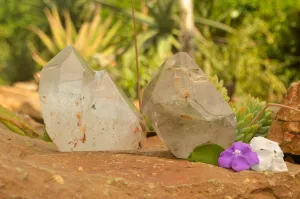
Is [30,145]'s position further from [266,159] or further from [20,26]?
[20,26]

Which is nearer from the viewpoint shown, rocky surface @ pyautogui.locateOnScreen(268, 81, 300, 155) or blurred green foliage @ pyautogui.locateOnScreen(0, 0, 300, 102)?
rocky surface @ pyautogui.locateOnScreen(268, 81, 300, 155)

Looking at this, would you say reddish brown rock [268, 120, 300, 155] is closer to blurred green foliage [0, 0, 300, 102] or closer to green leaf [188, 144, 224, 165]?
green leaf [188, 144, 224, 165]

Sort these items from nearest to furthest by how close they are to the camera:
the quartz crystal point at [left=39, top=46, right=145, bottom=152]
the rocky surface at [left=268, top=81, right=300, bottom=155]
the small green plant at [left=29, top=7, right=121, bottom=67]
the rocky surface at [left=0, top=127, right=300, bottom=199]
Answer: the rocky surface at [left=0, top=127, right=300, bottom=199] < the quartz crystal point at [left=39, top=46, right=145, bottom=152] < the rocky surface at [left=268, top=81, right=300, bottom=155] < the small green plant at [left=29, top=7, right=121, bottom=67]

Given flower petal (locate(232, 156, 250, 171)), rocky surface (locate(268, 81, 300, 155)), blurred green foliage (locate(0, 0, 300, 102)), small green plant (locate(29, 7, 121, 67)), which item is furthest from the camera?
blurred green foliage (locate(0, 0, 300, 102))

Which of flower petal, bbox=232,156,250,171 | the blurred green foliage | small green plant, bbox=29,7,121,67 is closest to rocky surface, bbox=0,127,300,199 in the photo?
flower petal, bbox=232,156,250,171

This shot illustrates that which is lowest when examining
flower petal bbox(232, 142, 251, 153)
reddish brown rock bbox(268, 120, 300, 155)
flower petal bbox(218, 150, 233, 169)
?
reddish brown rock bbox(268, 120, 300, 155)

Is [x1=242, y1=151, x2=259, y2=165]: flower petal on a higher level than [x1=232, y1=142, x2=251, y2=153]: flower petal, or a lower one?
lower

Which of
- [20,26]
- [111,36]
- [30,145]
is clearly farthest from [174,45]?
[30,145]
